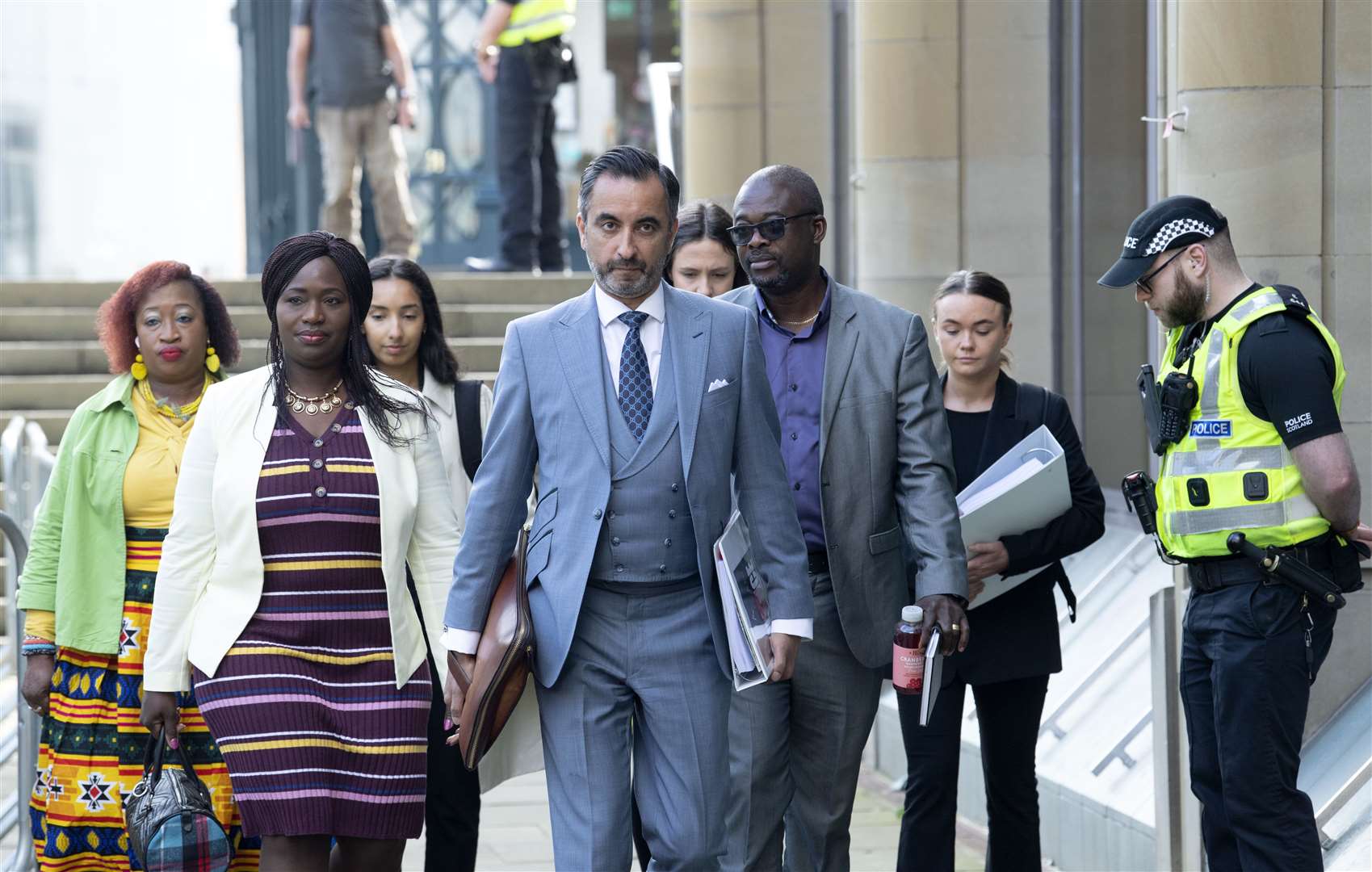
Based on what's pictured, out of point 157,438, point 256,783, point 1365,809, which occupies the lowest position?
point 1365,809

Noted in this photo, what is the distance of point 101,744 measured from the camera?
570 centimetres

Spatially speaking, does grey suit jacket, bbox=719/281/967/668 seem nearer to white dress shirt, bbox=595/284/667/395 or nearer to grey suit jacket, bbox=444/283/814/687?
grey suit jacket, bbox=444/283/814/687

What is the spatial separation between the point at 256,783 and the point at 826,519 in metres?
1.59

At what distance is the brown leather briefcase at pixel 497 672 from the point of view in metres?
4.54

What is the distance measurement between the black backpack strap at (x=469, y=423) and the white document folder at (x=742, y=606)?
141 cm

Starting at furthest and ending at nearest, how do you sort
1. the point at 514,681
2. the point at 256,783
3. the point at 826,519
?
the point at 826,519 → the point at 256,783 → the point at 514,681

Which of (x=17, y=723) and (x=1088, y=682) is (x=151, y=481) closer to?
(x=17, y=723)

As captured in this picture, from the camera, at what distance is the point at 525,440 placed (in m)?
4.70

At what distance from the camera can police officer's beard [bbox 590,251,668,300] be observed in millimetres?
4676

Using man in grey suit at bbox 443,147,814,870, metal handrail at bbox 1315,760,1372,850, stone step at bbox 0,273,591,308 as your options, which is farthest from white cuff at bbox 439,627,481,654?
stone step at bbox 0,273,591,308

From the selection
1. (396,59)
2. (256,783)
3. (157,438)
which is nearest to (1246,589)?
(256,783)

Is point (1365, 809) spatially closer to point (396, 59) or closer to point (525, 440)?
point (525, 440)

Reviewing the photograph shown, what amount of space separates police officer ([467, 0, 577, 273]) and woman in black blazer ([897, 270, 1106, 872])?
7.71 metres

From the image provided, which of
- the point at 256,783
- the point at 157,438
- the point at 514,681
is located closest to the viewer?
the point at 514,681
